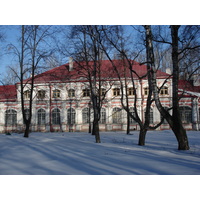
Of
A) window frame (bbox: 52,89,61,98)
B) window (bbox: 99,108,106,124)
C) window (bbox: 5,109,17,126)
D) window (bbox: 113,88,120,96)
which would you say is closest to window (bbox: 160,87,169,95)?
window (bbox: 113,88,120,96)

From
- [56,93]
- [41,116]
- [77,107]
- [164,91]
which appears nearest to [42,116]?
[41,116]

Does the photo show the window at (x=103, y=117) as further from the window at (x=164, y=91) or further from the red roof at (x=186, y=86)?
the red roof at (x=186, y=86)

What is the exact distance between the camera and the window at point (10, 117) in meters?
30.2

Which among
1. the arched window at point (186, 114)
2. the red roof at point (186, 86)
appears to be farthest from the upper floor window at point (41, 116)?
the arched window at point (186, 114)

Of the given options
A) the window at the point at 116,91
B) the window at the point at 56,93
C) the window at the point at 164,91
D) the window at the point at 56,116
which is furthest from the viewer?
the window at the point at 56,93

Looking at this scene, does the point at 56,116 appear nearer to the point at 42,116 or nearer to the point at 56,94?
the point at 42,116

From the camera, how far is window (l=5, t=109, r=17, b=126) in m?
30.2

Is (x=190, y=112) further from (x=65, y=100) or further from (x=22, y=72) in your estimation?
(x=22, y=72)

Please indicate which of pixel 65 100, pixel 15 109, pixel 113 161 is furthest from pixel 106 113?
pixel 113 161

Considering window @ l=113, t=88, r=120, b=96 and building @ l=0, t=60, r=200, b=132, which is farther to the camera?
window @ l=113, t=88, r=120, b=96

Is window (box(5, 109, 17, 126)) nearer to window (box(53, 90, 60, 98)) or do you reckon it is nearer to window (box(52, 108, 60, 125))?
window (box(52, 108, 60, 125))

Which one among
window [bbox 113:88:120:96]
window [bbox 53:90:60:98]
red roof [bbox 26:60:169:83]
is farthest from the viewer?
window [bbox 53:90:60:98]

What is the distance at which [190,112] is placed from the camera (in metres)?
27.7

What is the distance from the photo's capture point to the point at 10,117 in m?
30.2
